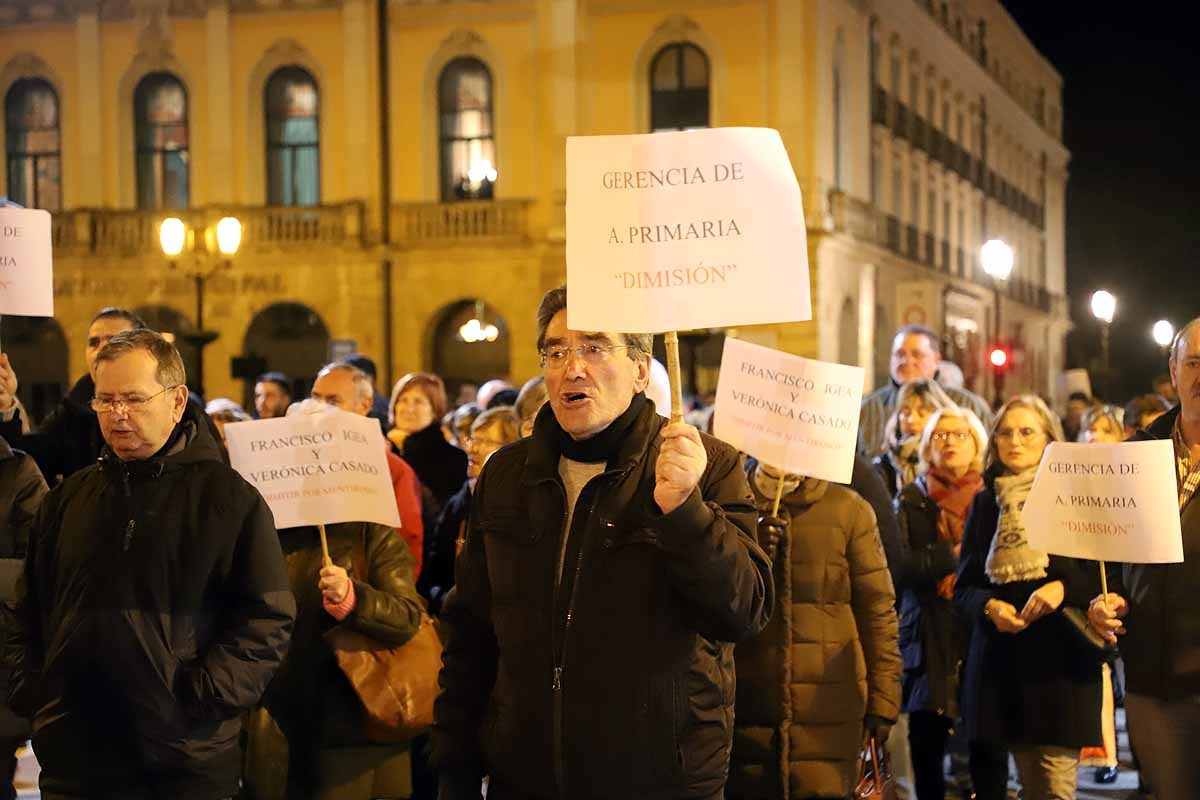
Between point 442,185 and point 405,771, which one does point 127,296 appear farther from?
point 405,771

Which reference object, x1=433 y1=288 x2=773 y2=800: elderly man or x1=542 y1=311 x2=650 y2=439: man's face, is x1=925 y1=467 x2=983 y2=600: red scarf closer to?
x1=433 y1=288 x2=773 y2=800: elderly man

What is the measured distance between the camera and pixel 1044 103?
213 ft

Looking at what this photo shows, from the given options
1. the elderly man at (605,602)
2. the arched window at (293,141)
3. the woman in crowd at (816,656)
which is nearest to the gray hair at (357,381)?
the woman in crowd at (816,656)

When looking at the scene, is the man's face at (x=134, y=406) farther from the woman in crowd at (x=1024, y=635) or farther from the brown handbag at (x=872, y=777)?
the woman in crowd at (x=1024, y=635)

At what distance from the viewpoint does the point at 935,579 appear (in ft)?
25.1

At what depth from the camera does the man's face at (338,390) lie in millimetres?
7578

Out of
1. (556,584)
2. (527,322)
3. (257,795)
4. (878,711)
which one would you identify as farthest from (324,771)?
(527,322)

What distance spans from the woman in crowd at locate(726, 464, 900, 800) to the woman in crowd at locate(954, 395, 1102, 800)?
0.65 metres

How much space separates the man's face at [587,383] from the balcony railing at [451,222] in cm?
2810

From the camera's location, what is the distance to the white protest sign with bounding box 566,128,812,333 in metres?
4.00

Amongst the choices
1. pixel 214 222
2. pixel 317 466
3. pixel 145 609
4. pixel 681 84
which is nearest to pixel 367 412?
pixel 317 466

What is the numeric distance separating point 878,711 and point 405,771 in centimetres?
177

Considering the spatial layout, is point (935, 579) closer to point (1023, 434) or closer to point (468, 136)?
point (1023, 434)

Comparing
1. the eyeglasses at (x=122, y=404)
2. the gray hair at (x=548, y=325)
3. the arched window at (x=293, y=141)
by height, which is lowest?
the eyeglasses at (x=122, y=404)
